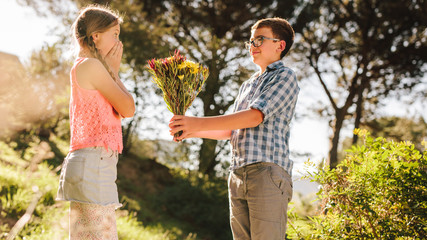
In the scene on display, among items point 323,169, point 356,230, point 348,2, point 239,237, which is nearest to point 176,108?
point 239,237

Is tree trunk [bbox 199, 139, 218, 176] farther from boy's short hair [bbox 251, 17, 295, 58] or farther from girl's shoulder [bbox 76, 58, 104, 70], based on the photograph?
girl's shoulder [bbox 76, 58, 104, 70]

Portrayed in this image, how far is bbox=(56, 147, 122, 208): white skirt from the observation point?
169cm

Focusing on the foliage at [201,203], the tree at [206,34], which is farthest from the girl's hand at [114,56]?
the tree at [206,34]

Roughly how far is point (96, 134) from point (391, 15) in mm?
14367

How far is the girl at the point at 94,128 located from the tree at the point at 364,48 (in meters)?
12.2

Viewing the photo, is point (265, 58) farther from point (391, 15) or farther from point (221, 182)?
point (391, 15)

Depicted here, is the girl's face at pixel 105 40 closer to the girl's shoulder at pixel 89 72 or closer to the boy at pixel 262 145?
the girl's shoulder at pixel 89 72

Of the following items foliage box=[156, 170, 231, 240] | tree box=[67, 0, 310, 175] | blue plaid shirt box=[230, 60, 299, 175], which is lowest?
foliage box=[156, 170, 231, 240]

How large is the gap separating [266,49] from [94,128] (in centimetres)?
118

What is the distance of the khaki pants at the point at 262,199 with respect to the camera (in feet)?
6.32

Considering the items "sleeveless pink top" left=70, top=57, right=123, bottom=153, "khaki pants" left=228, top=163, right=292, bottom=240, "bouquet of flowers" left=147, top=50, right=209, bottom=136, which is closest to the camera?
"sleeveless pink top" left=70, top=57, right=123, bottom=153

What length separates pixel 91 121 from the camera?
184 centimetres

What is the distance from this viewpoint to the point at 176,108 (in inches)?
86.4

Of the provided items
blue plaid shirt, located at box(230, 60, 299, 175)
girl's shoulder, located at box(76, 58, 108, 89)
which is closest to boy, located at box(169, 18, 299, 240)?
blue plaid shirt, located at box(230, 60, 299, 175)
